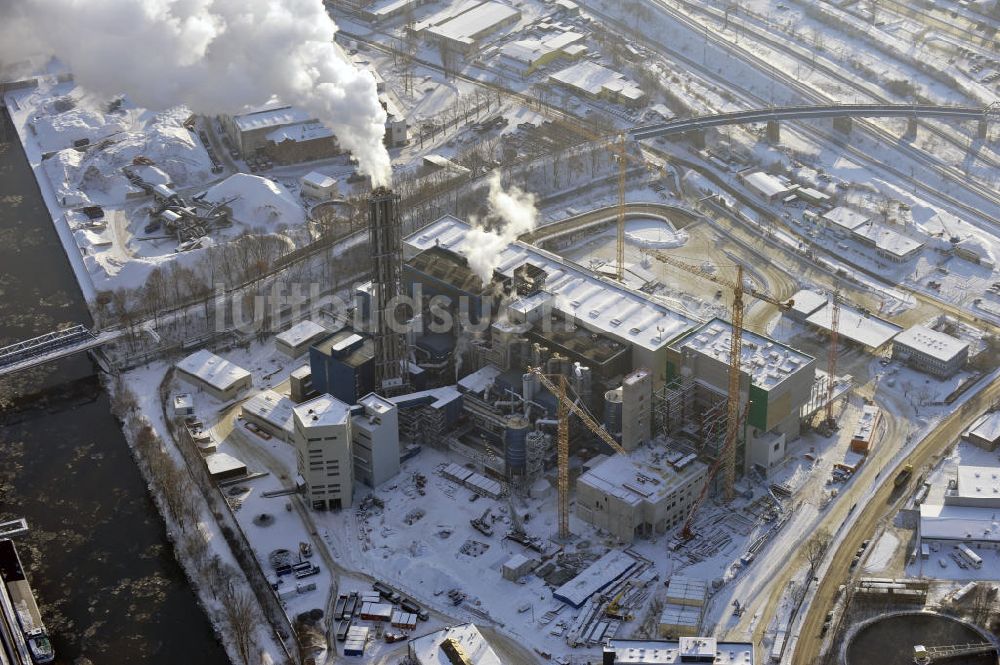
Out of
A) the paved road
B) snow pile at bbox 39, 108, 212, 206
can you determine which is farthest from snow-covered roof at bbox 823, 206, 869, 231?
snow pile at bbox 39, 108, 212, 206

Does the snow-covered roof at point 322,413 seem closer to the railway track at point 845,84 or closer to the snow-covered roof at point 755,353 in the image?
the snow-covered roof at point 755,353

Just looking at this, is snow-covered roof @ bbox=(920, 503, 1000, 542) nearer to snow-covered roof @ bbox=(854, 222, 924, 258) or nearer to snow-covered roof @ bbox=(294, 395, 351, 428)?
snow-covered roof @ bbox=(854, 222, 924, 258)

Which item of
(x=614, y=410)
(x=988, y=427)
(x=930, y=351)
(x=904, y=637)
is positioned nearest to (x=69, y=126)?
(x=614, y=410)

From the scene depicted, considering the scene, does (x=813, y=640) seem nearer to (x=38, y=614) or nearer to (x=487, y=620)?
(x=487, y=620)

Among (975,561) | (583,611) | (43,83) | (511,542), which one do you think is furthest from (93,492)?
(43,83)

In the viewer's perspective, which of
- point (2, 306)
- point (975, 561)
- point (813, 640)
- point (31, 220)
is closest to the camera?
point (813, 640)

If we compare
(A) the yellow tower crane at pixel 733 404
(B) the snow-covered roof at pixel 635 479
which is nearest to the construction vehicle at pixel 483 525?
(B) the snow-covered roof at pixel 635 479
